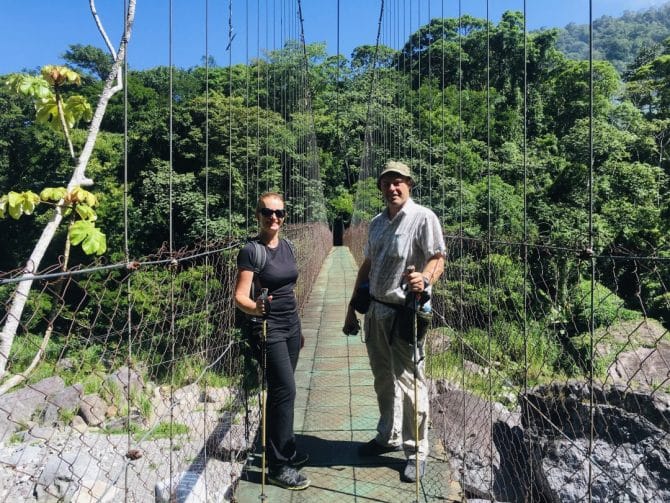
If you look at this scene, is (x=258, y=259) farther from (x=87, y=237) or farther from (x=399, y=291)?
(x=87, y=237)

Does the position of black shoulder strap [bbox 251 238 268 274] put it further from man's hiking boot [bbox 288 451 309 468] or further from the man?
man's hiking boot [bbox 288 451 309 468]

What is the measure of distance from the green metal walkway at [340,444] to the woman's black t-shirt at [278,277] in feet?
1.79

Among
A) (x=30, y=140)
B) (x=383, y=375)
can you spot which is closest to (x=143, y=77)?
(x=30, y=140)

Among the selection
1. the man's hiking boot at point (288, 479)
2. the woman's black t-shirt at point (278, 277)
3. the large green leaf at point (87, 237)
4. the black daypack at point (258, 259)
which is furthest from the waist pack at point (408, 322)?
the large green leaf at point (87, 237)

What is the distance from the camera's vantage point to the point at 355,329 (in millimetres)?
1968

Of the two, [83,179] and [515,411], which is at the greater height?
[83,179]

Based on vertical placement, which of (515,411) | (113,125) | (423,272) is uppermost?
(113,125)

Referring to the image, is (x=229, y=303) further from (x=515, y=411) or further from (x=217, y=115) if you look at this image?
(x=217, y=115)

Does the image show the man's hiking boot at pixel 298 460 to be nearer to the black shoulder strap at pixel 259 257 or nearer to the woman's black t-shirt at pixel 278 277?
the woman's black t-shirt at pixel 278 277

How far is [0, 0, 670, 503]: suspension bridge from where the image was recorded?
1660 millimetres

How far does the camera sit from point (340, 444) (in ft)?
6.74

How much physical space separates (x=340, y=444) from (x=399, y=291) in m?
0.73

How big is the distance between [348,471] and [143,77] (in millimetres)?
27698

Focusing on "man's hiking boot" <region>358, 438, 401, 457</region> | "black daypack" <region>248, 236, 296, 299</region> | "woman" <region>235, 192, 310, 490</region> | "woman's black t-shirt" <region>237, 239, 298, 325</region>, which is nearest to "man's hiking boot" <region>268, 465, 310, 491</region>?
"woman" <region>235, 192, 310, 490</region>
